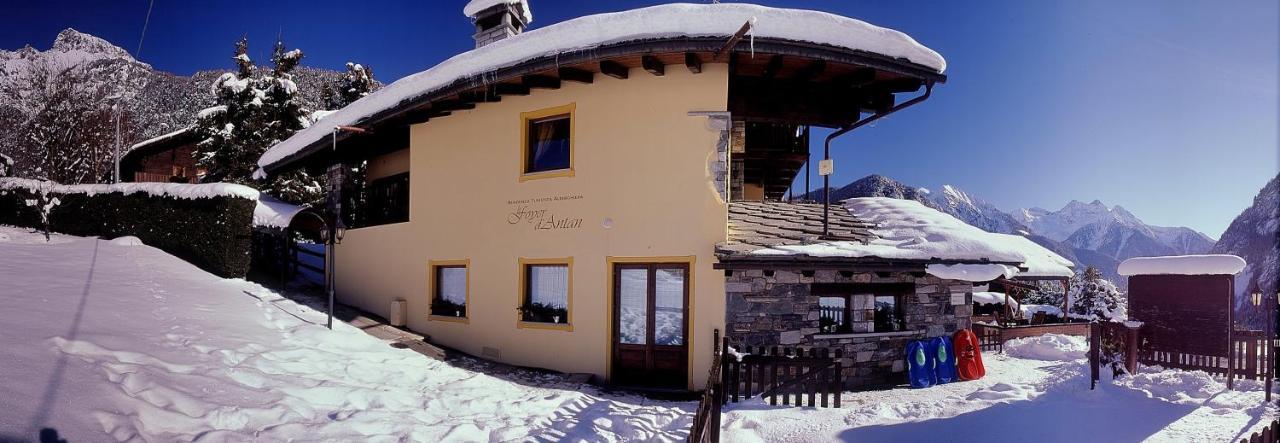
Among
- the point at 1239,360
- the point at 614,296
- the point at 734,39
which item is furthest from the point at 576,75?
the point at 1239,360

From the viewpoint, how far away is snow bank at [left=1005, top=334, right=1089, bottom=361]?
11.5m

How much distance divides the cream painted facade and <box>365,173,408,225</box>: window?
1.04 meters

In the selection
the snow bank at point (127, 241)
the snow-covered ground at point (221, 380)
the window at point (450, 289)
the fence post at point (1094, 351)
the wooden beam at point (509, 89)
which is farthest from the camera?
the snow bank at point (127, 241)

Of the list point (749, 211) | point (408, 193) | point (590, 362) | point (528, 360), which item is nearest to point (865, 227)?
point (749, 211)

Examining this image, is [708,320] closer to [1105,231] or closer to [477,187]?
[477,187]

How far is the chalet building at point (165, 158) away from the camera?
24891 millimetres

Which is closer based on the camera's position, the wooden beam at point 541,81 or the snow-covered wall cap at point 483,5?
the wooden beam at point 541,81

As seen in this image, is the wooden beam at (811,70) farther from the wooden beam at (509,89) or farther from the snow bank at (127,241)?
the snow bank at (127,241)

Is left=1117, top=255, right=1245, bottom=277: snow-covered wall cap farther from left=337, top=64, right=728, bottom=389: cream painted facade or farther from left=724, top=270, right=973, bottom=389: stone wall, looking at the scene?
left=337, top=64, right=728, bottom=389: cream painted facade

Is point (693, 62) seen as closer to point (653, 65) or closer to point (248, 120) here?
point (653, 65)

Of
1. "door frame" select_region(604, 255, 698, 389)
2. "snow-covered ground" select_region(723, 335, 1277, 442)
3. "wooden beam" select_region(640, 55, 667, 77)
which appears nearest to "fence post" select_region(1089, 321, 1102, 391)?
"snow-covered ground" select_region(723, 335, 1277, 442)

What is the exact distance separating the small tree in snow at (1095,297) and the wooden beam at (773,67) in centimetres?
1902

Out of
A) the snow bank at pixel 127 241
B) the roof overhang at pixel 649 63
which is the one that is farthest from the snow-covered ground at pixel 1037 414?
the snow bank at pixel 127 241

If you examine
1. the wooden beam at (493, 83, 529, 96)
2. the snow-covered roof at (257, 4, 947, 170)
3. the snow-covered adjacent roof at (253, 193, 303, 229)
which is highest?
the snow-covered roof at (257, 4, 947, 170)
